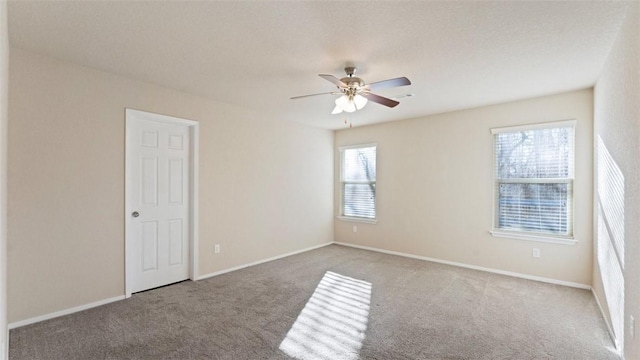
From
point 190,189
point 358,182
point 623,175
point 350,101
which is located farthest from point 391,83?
point 358,182

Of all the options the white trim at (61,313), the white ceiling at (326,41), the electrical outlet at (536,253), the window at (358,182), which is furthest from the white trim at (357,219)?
the white trim at (61,313)

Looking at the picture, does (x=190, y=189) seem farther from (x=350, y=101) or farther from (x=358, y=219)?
(x=358, y=219)

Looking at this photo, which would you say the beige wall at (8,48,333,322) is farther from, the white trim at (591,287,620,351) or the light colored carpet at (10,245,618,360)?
the white trim at (591,287,620,351)

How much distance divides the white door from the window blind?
449cm

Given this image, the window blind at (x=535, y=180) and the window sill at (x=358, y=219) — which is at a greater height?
the window blind at (x=535, y=180)

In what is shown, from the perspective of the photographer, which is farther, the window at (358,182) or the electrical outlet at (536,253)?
the window at (358,182)

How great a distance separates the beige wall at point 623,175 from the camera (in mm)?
1852

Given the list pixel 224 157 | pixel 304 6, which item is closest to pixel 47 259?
pixel 224 157

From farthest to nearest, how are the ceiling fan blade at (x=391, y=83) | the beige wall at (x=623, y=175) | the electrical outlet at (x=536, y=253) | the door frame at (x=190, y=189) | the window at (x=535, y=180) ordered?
the electrical outlet at (x=536, y=253)
the window at (x=535, y=180)
the door frame at (x=190, y=189)
the ceiling fan blade at (x=391, y=83)
the beige wall at (x=623, y=175)

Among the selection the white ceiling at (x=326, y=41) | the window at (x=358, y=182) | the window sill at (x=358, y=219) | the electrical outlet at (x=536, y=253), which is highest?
the white ceiling at (x=326, y=41)

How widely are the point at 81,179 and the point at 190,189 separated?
3.98 ft

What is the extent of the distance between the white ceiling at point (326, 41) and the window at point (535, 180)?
0.62m

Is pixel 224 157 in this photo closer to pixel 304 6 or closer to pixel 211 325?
pixel 211 325

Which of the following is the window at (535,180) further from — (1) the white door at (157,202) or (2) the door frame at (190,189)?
(1) the white door at (157,202)
